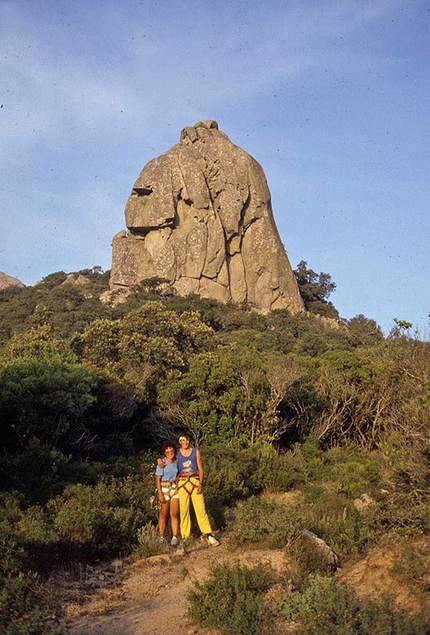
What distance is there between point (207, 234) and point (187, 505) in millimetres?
51122

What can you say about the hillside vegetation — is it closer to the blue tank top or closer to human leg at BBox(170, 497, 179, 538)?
human leg at BBox(170, 497, 179, 538)

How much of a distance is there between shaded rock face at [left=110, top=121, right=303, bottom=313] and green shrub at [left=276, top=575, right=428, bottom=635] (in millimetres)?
51031

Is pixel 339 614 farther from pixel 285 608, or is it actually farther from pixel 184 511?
pixel 184 511

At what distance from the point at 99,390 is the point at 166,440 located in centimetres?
251

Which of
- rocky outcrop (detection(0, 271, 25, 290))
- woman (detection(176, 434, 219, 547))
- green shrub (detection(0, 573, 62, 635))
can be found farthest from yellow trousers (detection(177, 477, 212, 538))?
rocky outcrop (detection(0, 271, 25, 290))

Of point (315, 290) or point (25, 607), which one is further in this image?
point (315, 290)

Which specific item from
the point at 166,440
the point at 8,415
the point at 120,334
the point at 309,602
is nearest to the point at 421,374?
the point at 309,602

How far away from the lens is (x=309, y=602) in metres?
5.53

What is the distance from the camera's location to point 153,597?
676 centimetres

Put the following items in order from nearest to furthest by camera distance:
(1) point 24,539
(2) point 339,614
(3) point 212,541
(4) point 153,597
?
(2) point 339,614, (4) point 153,597, (1) point 24,539, (3) point 212,541

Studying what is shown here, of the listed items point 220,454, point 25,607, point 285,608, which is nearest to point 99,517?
point 25,607

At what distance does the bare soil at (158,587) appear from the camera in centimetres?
581

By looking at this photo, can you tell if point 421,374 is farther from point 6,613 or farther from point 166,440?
point 166,440

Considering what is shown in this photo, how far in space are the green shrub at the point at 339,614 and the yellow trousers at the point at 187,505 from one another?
2.83 metres
